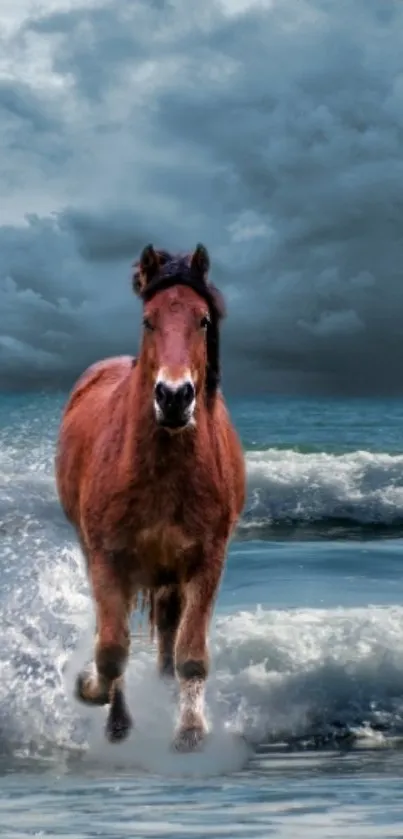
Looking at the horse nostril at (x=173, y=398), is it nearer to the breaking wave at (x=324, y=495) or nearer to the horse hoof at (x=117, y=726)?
the horse hoof at (x=117, y=726)

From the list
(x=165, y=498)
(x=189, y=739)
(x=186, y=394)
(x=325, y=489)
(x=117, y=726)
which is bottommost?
(x=189, y=739)

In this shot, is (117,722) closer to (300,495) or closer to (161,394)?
(161,394)

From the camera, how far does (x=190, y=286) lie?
797 cm

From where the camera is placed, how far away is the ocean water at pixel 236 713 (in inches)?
300

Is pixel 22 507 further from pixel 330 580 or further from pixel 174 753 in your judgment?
pixel 174 753

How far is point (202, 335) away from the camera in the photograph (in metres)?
7.83

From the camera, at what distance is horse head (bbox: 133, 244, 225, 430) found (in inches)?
293

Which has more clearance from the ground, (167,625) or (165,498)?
(165,498)

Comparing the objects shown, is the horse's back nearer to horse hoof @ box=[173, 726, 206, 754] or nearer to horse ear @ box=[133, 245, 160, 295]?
horse ear @ box=[133, 245, 160, 295]

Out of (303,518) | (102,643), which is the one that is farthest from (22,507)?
(102,643)

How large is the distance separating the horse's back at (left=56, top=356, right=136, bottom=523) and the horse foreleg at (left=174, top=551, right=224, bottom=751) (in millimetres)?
834

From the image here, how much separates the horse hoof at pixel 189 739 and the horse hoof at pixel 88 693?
744 millimetres

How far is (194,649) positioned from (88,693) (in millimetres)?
917

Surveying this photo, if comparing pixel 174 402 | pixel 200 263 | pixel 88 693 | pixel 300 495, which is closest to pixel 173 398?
pixel 174 402
